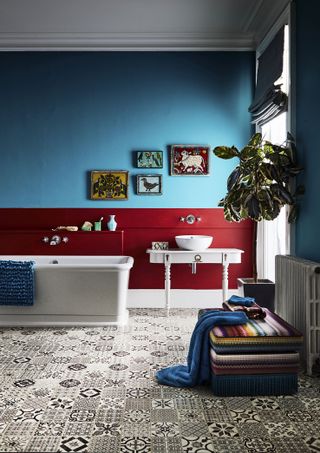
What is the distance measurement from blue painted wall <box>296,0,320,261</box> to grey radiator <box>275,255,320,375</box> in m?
0.24

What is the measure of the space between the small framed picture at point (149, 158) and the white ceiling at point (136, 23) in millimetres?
1253

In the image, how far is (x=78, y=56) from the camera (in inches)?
222

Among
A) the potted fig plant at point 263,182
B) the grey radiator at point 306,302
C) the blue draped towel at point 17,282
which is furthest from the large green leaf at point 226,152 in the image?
the blue draped towel at point 17,282

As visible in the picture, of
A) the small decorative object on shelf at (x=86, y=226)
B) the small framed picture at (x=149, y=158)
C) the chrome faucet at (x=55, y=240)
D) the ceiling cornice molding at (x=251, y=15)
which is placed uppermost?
the ceiling cornice molding at (x=251, y=15)

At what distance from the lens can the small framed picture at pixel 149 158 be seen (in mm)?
5629

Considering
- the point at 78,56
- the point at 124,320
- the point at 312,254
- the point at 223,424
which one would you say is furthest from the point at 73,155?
the point at 223,424

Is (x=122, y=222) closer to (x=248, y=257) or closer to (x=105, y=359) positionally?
(x=248, y=257)

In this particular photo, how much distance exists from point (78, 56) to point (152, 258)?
260 centimetres

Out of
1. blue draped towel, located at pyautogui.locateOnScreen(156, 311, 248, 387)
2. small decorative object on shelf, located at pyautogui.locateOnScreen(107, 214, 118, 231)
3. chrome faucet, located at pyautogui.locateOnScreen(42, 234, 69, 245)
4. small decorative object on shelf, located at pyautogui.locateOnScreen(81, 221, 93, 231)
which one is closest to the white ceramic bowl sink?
small decorative object on shelf, located at pyautogui.locateOnScreen(107, 214, 118, 231)

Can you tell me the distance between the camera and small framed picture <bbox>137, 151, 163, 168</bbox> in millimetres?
5629

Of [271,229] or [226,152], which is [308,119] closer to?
[226,152]

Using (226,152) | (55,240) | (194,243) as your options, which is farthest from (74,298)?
(226,152)

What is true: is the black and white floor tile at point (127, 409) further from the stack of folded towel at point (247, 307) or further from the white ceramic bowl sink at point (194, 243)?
the white ceramic bowl sink at point (194, 243)

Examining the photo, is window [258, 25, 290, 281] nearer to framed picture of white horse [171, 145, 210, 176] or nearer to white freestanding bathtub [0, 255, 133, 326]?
framed picture of white horse [171, 145, 210, 176]
